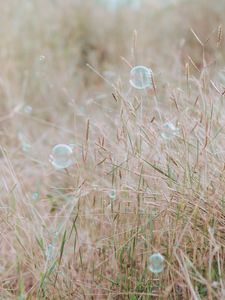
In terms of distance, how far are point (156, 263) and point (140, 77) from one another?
49cm

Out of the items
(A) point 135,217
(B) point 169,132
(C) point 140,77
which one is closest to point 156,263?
(A) point 135,217

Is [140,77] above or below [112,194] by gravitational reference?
above

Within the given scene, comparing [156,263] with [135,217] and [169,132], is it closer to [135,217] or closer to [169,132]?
[135,217]

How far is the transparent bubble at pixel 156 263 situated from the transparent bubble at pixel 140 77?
44 cm

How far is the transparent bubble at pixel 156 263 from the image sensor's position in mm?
1381

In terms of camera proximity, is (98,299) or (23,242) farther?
(23,242)

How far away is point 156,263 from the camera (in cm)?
139

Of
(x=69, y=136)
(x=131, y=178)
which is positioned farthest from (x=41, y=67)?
(x=131, y=178)

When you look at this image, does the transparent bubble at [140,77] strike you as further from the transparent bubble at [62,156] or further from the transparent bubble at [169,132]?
the transparent bubble at [62,156]

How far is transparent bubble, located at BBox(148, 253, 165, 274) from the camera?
4.53 feet

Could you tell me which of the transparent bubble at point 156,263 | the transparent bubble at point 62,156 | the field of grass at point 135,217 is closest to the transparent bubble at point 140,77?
the field of grass at point 135,217

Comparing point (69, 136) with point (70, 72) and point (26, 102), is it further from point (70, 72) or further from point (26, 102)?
point (70, 72)

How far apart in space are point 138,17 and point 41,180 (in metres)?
2.81

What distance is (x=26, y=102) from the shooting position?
369 centimetres
